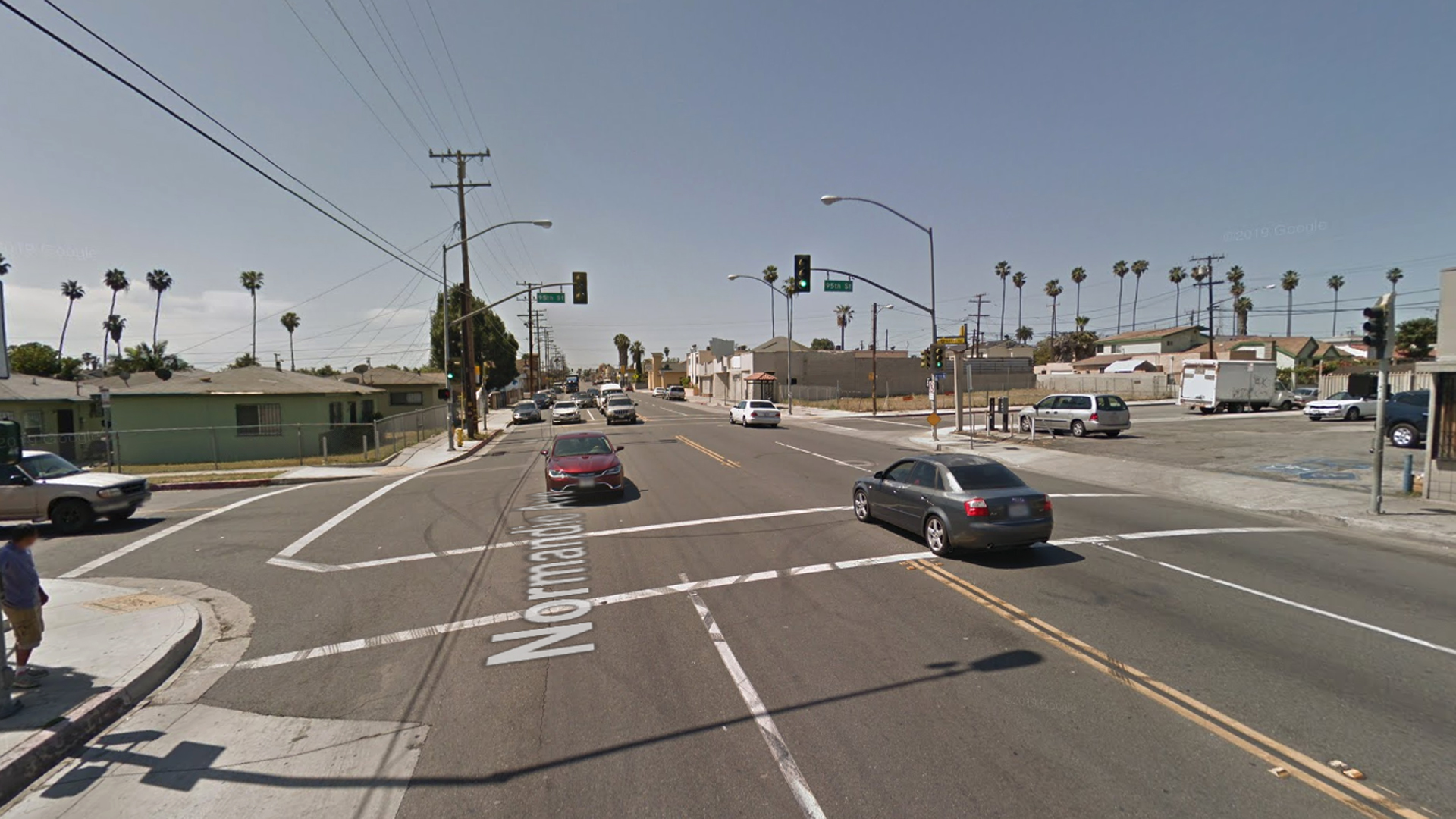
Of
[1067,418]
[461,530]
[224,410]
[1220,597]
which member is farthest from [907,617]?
[224,410]

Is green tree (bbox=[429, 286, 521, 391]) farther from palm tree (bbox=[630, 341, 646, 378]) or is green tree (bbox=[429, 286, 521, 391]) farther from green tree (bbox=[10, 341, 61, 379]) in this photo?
palm tree (bbox=[630, 341, 646, 378])

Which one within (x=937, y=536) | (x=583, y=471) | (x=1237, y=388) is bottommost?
(x=937, y=536)

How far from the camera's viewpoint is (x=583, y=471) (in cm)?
1382

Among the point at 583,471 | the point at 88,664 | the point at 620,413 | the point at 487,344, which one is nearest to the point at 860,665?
the point at 88,664

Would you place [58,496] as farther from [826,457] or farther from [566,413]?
[566,413]

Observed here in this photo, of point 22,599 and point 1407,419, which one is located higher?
point 1407,419

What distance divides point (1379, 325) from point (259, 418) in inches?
1378

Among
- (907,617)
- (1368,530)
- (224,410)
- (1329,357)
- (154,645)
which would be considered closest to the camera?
(154,645)

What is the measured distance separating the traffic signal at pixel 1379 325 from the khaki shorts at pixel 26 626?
18.8m

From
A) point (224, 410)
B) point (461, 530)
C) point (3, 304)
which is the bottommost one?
point (461, 530)

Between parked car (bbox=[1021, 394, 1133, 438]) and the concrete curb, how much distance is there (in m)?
28.2

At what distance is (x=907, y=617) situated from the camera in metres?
6.73

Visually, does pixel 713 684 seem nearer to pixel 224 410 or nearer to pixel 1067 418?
pixel 1067 418

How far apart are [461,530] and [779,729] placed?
28.3 ft
